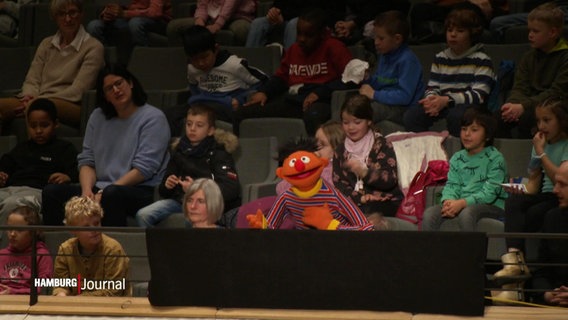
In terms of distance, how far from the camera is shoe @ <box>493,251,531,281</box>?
6.00 m

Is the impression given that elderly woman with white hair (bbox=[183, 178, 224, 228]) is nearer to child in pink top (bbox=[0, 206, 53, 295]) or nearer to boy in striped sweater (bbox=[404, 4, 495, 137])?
child in pink top (bbox=[0, 206, 53, 295])

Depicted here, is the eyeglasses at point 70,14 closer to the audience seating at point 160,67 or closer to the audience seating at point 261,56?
the audience seating at point 160,67

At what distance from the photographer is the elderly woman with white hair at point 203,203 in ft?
20.9

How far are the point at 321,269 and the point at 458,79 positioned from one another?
2.35 m

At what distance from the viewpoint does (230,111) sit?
26.1ft

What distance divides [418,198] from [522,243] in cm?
78

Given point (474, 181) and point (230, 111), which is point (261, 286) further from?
point (230, 111)

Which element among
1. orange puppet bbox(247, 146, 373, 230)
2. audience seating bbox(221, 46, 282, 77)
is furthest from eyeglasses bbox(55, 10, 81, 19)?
orange puppet bbox(247, 146, 373, 230)

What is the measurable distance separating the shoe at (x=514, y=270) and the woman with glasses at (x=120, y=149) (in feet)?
7.20

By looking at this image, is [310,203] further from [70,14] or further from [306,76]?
[70,14]

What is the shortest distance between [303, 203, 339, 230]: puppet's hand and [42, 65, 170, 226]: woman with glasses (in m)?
1.54

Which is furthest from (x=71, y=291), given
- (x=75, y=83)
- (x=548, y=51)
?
(x=548, y=51)

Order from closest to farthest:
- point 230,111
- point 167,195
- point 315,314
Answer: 1. point 315,314
2. point 167,195
3. point 230,111

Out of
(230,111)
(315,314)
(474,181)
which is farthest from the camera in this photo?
(230,111)
